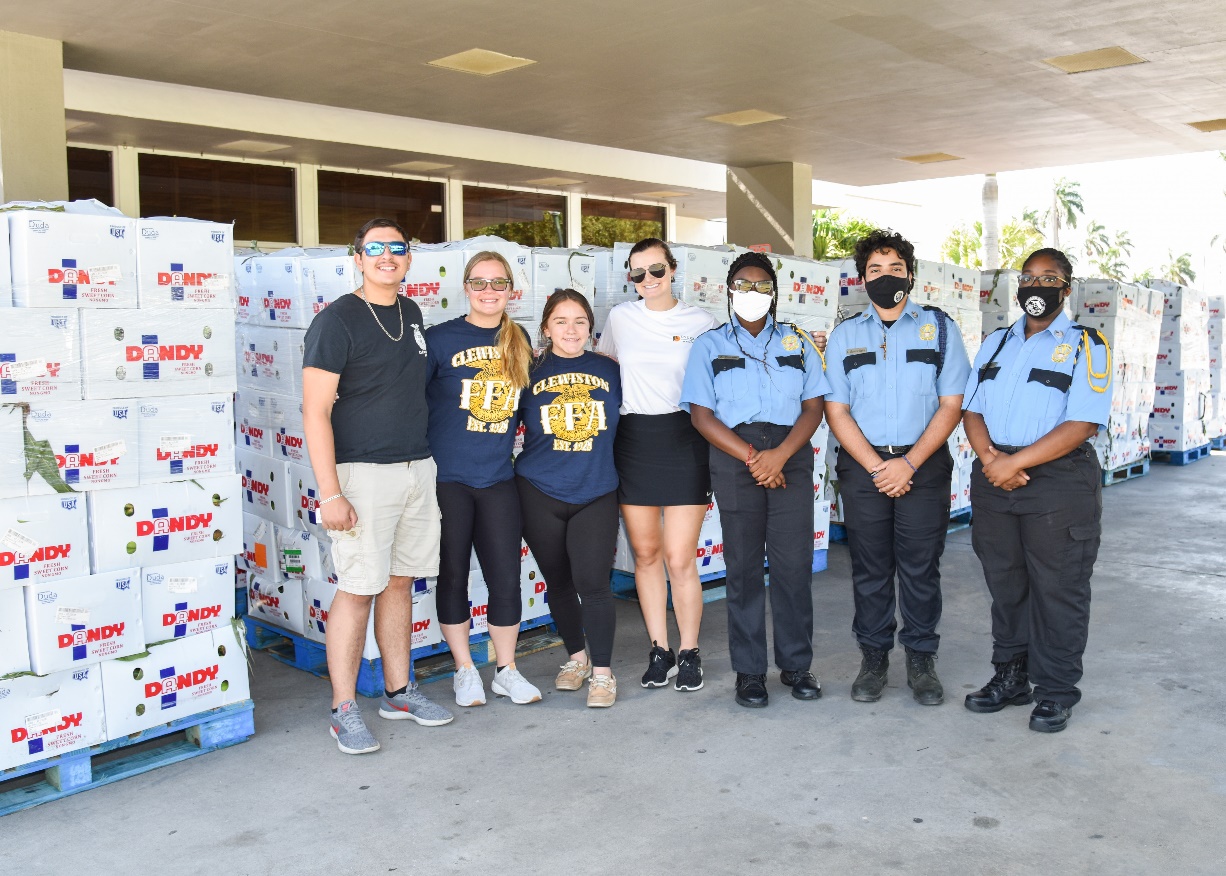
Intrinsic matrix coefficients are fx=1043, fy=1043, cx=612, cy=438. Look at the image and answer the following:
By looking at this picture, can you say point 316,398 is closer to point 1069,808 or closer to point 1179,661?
point 1069,808

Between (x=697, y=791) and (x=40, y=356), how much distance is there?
2.70m

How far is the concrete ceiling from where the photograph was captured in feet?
27.6

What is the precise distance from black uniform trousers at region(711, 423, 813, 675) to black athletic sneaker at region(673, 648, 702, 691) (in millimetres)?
228

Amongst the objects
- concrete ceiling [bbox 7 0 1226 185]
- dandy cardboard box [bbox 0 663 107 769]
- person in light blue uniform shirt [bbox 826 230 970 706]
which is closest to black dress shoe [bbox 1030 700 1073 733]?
person in light blue uniform shirt [bbox 826 230 970 706]

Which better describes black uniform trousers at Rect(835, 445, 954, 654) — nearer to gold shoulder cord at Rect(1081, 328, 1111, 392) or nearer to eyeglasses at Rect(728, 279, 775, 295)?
gold shoulder cord at Rect(1081, 328, 1111, 392)

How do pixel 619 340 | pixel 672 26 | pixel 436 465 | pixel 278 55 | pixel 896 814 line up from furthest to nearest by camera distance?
pixel 278 55
pixel 672 26
pixel 619 340
pixel 436 465
pixel 896 814

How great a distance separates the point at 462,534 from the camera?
168 inches

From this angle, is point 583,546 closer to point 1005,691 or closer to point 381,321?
point 381,321

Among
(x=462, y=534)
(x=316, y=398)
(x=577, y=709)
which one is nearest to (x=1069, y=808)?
(x=577, y=709)

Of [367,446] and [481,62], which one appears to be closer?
[367,446]

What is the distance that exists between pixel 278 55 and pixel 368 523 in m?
7.28

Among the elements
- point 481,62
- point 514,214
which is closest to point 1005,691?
point 481,62

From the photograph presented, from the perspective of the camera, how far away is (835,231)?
2295cm

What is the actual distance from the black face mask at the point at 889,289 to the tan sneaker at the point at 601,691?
1.95 m
